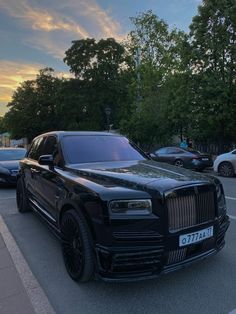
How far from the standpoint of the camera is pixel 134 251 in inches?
127

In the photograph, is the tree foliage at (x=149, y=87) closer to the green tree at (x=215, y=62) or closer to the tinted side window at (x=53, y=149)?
the green tree at (x=215, y=62)

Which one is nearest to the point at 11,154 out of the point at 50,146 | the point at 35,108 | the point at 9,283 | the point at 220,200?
the point at 50,146

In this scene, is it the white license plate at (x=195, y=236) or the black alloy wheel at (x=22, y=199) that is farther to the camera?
the black alloy wheel at (x=22, y=199)

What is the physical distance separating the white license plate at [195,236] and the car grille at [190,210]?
3.6 inches

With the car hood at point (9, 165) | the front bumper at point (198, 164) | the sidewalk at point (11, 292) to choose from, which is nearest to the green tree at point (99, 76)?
→ the front bumper at point (198, 164)

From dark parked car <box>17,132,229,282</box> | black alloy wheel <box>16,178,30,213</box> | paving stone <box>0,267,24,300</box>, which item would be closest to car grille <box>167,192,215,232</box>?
dark parked car <box>17,132,229,282</box>

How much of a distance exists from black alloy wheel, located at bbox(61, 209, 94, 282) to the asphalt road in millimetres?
174

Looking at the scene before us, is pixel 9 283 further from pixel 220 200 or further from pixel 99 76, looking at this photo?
pixel 99 76

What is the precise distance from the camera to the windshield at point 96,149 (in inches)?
194

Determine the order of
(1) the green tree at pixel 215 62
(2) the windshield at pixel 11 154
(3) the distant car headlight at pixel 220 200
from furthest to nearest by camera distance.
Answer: (1) the green tree at pixel 215 62
(2) the windshield at pixel 11 154
(3) the distant car headlight at pixel 220 200

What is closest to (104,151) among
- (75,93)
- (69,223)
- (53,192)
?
(53,192)

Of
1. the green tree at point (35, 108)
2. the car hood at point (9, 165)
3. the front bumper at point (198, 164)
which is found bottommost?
the front bumper at point (198, 164)

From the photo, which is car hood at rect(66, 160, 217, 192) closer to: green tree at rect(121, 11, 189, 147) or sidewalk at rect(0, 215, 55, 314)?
sidewalk at rect(0, 215, 55, 314)

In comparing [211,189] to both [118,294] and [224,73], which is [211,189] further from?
[224,73]
